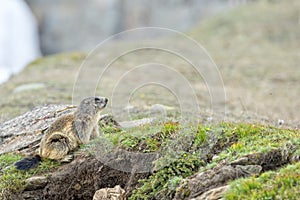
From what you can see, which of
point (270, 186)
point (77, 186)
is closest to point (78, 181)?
point (77, 186)

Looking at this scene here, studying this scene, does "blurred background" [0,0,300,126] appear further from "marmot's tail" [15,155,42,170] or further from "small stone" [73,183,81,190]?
"marmot's tail" [15,155,42,170]

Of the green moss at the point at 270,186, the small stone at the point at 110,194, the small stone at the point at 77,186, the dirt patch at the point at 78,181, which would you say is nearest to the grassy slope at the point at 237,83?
the green moss at the point at 270,186

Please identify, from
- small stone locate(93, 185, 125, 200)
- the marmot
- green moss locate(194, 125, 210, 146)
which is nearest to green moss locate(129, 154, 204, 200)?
small stone locate(93, 185, 125, 200)

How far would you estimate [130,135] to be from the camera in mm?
7898

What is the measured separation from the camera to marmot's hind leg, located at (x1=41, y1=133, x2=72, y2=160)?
7.81 metres

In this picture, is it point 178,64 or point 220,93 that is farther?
point 178,64

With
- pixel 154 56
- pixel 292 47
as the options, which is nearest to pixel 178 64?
pixel 154 56

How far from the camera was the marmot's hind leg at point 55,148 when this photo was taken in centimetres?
781

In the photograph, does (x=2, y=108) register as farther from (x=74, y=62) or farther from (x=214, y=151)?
(x=74, y=62)

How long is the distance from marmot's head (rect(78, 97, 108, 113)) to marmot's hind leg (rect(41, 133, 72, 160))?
1.74 feet

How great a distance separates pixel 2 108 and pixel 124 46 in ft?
52.2

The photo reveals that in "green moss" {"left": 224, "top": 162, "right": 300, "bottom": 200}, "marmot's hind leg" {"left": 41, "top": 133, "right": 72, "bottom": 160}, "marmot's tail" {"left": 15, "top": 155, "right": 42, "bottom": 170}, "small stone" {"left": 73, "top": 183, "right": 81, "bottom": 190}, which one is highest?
"marmot's hind leg" {"left": 41, "top": 133, "right": 72, "bottom": 160}

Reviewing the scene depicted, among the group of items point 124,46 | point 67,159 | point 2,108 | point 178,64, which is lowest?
point 67,159

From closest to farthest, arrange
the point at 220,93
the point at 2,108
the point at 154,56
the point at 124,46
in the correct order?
the point at 2,108 → the point at 220,93 → the point at 154,56 → the point at 124,46
